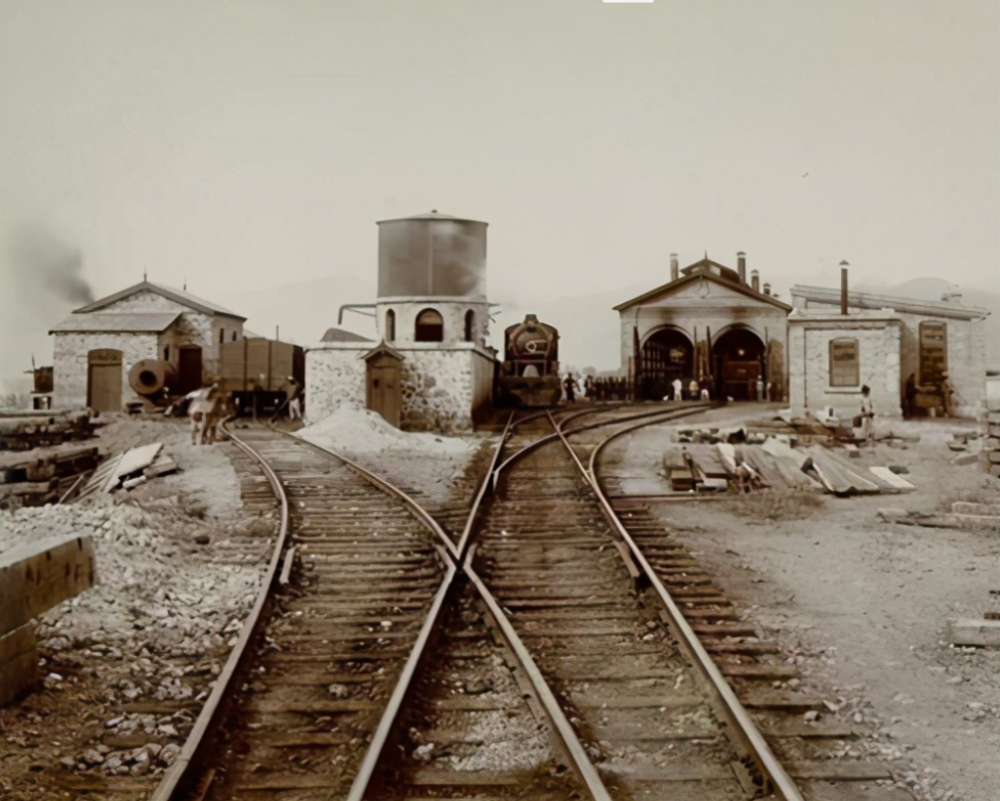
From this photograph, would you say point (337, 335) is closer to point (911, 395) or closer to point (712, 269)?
point (712, 269)

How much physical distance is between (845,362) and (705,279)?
1404 millimetres

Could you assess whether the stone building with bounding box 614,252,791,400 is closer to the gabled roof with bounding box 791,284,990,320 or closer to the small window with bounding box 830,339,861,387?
the gabled roof with bounding box 791,284,990,320

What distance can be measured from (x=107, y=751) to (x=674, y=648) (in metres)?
2.20

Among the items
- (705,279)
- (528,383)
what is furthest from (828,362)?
(528,383)

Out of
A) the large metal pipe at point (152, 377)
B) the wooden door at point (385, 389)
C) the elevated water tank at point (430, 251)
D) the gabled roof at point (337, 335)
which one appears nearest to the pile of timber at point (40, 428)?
the large metal pipe at point (152, 377)

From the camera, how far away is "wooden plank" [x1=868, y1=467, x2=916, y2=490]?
4059 millimetres

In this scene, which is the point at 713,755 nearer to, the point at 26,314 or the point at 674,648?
the point at 674,648

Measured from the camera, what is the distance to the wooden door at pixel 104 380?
3461mm

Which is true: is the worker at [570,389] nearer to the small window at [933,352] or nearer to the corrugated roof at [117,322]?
the small window at [933,352]

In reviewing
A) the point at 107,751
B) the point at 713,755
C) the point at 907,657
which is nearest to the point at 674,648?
the point at 713,755

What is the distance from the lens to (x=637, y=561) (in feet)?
13.6

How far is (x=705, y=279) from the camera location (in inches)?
211

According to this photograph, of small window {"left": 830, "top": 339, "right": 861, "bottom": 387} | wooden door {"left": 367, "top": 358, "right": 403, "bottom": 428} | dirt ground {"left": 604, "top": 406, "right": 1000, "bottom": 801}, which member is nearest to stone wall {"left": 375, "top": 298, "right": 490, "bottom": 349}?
dirt ground {"left": 604, "top": 406, "right": 1000, "bottom": 801}

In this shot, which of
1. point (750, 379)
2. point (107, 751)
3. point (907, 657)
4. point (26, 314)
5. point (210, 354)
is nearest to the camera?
point (107, 751)
